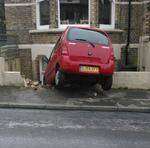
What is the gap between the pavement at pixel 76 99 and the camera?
10867 millimetres

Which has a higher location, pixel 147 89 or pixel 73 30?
pixel 73 30

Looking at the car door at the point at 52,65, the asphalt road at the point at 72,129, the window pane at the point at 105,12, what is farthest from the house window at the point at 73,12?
the asphalt road at the point at 72,129

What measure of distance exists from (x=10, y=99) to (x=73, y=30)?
285 cm

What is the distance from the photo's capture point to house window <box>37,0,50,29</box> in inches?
716

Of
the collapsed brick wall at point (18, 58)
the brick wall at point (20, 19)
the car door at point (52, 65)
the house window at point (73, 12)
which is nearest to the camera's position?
the car door at point (52, 65)

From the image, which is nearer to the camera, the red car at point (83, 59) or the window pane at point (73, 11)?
the red car at point (83, 59)

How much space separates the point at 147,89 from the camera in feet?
44.4

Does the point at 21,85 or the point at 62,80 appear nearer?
the point at 62,80

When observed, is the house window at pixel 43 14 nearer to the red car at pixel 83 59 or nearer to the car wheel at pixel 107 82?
the red car at pixel 83 59

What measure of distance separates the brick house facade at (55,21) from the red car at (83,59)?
515cm

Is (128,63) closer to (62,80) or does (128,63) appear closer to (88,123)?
(62,80)

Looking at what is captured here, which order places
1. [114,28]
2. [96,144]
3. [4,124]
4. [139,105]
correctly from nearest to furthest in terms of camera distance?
[96,144] < [4,124] < [139,105] < [114,28]

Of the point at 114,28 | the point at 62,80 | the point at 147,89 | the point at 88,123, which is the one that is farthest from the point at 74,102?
the point at 114,28

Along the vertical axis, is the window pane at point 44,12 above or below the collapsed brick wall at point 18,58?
above
